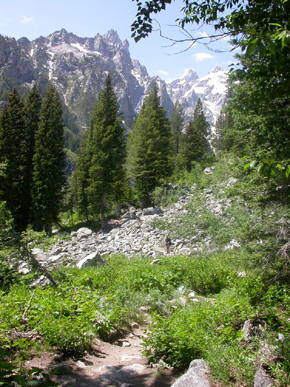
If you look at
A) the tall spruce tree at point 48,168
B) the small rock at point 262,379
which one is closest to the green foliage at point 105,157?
the tall spruce tree at point 48,168

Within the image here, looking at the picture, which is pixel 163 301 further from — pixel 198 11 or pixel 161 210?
pixel 161 210

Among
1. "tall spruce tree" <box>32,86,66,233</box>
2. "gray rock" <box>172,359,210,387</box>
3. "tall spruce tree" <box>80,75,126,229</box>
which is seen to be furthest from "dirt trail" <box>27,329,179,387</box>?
"tall spruce tree" <box>32,86,66,233</box>

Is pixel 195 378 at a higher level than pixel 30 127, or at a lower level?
lower

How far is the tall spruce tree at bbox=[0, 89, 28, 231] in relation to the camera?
2328 centimetres

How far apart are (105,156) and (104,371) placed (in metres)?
21.4

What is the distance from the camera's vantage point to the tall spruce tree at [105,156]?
2447 cm

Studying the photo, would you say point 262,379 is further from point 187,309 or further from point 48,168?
point 48,168

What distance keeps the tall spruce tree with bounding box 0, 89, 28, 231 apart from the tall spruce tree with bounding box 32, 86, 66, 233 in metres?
1.39

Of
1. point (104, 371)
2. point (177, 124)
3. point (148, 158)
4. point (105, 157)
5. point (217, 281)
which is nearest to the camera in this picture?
point (104, 371)

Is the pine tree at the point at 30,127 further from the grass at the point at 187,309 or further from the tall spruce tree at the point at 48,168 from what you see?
the grass at the point at 187,309

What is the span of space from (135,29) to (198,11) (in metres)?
0.92

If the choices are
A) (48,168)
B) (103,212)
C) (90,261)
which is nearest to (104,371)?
(90,261)

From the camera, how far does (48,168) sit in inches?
965

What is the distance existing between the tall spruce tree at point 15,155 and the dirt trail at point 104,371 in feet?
70.2
